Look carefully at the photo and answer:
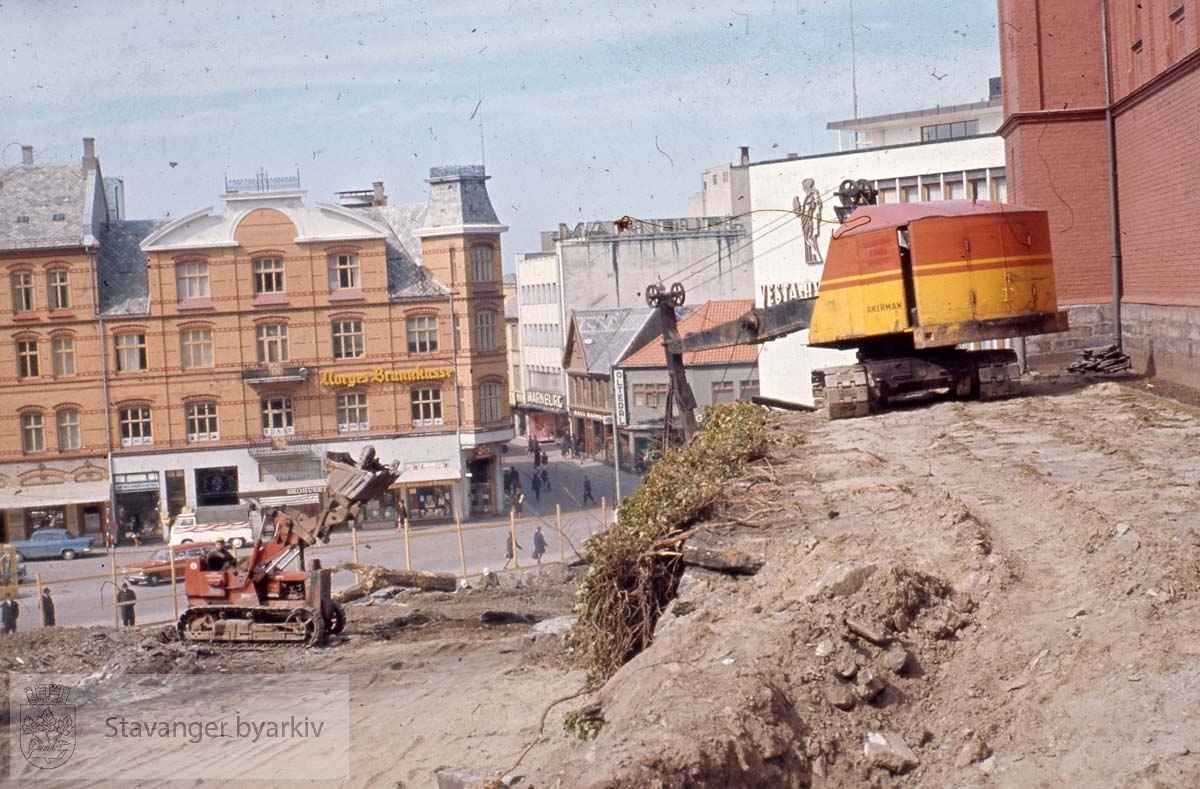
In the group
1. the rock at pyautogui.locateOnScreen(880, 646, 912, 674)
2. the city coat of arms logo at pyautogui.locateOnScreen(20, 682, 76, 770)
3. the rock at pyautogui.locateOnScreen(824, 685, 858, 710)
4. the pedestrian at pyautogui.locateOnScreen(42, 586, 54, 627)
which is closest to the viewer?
the rock at pyautogui.locateOnScreen(824, 685, 858, 710)

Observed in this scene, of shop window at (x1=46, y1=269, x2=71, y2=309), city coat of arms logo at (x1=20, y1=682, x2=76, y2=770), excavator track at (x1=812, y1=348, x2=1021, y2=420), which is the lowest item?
Result: city coat of arms logo at (x1=20, y1=682, x2=76, y2=770)

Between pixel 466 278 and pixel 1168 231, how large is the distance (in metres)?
31.8

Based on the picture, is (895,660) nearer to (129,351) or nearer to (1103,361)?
(1103,361)

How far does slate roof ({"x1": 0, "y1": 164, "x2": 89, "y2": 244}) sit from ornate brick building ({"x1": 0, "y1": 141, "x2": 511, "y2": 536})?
8cm

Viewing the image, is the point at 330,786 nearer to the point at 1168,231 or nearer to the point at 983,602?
the point at 983,602

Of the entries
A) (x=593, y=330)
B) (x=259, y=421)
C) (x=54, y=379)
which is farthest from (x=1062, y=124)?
(x=593, y=330)

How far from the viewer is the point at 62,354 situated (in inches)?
1810

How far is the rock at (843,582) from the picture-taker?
26.5 feet

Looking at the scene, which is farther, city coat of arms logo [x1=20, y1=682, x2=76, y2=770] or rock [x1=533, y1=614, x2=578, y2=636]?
rock [x1=533, y1=614, x2=578, y2=636]

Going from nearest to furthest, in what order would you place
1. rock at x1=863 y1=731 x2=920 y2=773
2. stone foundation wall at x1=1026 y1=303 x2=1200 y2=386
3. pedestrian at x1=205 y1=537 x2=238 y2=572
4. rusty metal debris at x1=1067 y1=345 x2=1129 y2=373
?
rock at x1=863 y1=731 x2=920 y2=773 → stone foundation wall at x1=1026 y1=303 x2=1200 y2=386 → rusty metal debris at x1=1067 y1=345 x2=1129 y2=373 → pedestrian at x1=205 y1=537 x2=238 y2=572

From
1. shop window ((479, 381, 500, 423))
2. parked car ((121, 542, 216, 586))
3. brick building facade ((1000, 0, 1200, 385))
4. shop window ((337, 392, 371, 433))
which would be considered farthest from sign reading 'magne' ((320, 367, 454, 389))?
brick building facade ((1000, 0, 1200, 385))

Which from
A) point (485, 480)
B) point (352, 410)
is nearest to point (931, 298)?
point (485, 480)

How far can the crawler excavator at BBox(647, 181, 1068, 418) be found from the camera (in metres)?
16.5

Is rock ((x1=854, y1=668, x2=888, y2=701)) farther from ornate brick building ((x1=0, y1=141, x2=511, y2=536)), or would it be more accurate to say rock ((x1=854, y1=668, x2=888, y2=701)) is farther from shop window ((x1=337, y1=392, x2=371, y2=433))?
shop window ((x1=337, y1=392, x2=371, y2=433))
